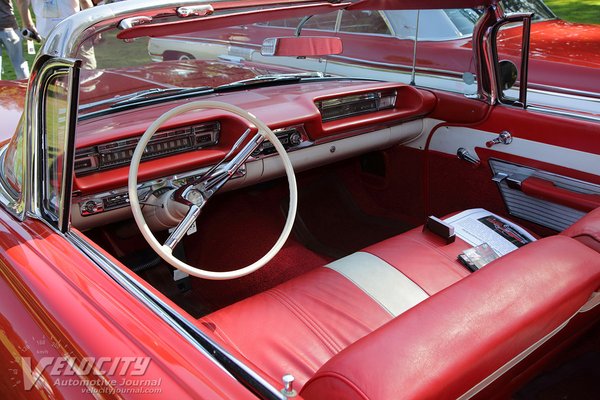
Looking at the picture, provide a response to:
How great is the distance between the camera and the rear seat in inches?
41.8

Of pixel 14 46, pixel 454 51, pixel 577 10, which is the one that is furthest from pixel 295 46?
pixel 577 10

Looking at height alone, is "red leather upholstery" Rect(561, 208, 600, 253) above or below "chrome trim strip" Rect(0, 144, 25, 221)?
below

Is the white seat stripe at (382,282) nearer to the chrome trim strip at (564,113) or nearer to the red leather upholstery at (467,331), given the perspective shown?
the red leather upholstery at (467,331)

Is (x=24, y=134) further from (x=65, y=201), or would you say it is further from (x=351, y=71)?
(x=351, y=71)

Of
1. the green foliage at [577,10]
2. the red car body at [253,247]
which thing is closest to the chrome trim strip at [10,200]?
the red car body at [253,247]

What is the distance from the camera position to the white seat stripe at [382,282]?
186 cm

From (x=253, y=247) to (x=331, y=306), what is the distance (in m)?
1.24

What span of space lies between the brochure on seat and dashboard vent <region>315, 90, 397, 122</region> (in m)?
0.72

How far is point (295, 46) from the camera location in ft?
6.05

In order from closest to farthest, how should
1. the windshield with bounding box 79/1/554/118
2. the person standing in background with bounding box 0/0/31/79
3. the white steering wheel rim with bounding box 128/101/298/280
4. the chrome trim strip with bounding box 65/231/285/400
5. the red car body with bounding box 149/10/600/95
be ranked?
the chrome trim strip with bounding box 65/231/285/400
the white steering wheel rim with bounding box 128/101/298/280
the windshield with bounding box 79/1/554/118
the red car body with bounding box 149/10/600/95
the person standing in background with bounding box 0/0/31/79

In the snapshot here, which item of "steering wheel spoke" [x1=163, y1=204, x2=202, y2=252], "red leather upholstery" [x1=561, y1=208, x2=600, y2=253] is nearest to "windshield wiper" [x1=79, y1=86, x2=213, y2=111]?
"steering wheel spoke" [x1=163, y1=204, x2=202, y2=252]

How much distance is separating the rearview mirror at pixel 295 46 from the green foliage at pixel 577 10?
7037mm

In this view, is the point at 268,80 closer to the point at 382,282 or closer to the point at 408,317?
the point at 382,282

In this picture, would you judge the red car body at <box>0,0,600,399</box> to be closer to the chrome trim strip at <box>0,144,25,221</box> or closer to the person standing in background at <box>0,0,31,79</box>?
the chrome trim strip at <box>0,144,25,221</box>
